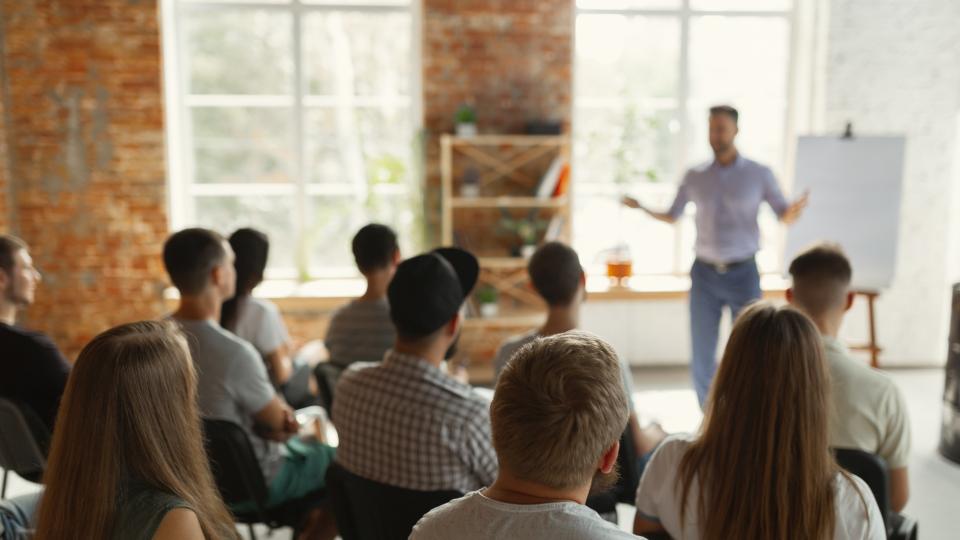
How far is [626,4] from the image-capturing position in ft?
21.1

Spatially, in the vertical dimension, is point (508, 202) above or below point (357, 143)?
below

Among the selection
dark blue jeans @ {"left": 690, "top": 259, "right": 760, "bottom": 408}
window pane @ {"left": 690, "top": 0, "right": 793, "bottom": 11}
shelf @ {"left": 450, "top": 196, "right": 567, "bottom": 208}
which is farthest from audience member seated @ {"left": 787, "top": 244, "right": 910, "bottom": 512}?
window pane @ {"left": 690, "top": 0, "right": 793, "bottom": 11}

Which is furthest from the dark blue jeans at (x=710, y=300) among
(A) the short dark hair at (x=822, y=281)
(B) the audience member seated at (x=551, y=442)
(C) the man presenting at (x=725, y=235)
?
(B) the audience member seated at (x=551, y=442)

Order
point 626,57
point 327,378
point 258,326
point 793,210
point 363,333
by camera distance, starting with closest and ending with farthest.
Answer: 1. point 327,378
2. point 363,333
3. point 258,326
4. point 793,210
5. point 626,57

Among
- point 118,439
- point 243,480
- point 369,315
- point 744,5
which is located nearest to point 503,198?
point 744,5

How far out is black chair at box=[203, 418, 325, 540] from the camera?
8.04ft

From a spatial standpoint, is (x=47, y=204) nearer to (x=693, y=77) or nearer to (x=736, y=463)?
(x=693, y=77)

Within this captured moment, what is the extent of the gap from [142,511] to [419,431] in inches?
31.1

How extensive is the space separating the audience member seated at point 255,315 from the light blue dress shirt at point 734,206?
255cm

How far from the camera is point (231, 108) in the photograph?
20.6 feet

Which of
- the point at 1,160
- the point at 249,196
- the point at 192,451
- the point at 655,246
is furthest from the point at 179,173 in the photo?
the point at 192,451

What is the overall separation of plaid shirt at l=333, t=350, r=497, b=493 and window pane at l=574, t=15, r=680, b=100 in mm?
4674

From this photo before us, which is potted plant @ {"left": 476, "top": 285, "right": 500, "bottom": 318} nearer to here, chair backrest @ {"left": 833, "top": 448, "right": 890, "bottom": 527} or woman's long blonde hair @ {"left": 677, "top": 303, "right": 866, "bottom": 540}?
chair backrest @ {"left": 833, "top": 448, "right": 890, "bottom": 527}

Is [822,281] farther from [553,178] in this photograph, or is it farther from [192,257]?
[553,178]
